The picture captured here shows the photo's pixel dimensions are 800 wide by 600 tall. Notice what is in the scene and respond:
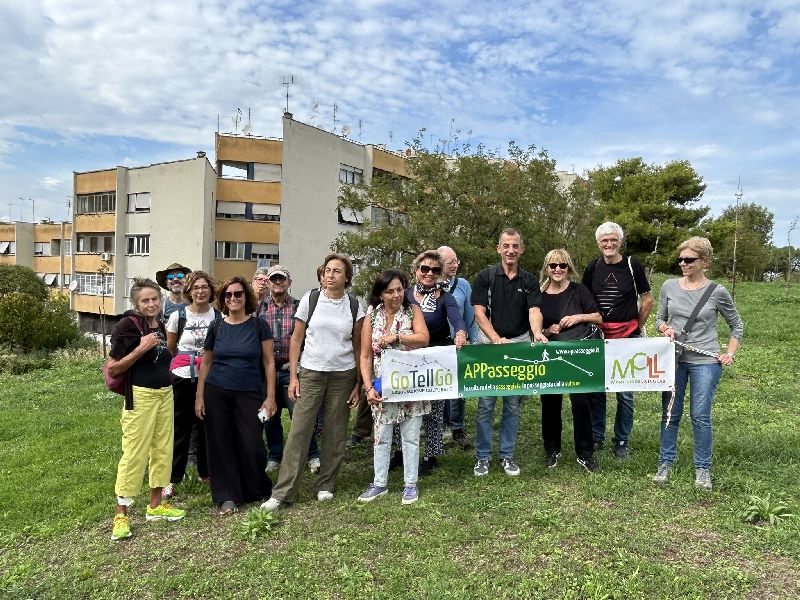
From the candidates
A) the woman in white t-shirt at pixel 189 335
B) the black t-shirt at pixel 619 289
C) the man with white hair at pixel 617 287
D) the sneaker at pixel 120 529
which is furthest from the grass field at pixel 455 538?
the black t-shirt at pixel 619 289

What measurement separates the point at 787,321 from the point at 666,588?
1693 centimetres

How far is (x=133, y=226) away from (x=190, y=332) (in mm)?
41856

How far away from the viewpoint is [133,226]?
1671 inches

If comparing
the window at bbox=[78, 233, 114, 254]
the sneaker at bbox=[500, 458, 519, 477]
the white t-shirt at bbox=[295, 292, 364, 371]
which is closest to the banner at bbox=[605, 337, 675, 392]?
the sneaker at bbox=[500, 458, 519, 477]

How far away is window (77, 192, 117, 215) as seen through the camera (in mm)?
43469

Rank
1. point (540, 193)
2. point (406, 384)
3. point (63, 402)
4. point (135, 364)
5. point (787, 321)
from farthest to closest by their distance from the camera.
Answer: point (540, 193) < point (787, 321) < point (63, 402) < point (406, 384) < point (135, 364)

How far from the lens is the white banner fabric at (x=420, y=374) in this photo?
491 cm

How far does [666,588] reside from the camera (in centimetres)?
338

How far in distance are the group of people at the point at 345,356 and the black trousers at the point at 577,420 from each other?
0.01 metres

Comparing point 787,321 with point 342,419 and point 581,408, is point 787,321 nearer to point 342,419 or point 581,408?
point 581,408

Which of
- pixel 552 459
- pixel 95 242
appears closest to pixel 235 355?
pixel 552 459

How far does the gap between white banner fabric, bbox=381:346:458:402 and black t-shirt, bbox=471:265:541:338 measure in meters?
0.58

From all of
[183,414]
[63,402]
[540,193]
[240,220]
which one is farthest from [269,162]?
[183,414]

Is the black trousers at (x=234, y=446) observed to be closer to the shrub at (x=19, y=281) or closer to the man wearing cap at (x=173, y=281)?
the man wearing cap at (x=173, y=281)
